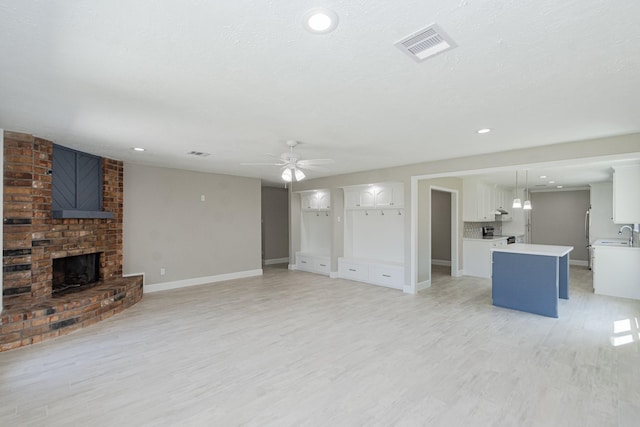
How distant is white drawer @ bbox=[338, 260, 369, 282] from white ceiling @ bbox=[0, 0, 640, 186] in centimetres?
352

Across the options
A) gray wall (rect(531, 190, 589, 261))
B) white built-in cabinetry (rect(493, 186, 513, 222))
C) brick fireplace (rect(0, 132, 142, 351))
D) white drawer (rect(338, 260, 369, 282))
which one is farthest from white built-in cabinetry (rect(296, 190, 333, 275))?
gray wall (rect(531, 190, 589, 261))

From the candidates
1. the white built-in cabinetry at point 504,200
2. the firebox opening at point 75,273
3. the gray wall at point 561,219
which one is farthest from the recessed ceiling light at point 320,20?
the gray wall at point 561,219

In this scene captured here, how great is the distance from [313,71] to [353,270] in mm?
5308

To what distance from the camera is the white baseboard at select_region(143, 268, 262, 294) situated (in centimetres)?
582

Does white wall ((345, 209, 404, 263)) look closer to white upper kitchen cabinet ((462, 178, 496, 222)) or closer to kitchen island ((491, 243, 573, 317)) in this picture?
white upper kitchen cabinet ((462, 178, 496, 222))

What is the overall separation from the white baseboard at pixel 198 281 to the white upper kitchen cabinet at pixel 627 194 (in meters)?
7.18

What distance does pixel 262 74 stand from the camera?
214 centimetres

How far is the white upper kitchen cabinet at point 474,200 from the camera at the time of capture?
23.6 ft

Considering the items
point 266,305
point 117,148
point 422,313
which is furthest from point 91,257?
point 422,313

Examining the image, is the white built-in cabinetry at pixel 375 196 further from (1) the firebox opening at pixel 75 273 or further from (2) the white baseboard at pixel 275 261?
(1) the firebox opening at pixel 75 273

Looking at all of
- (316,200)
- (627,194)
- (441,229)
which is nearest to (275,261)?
(316,200)

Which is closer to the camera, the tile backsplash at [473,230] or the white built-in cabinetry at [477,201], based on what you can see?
the white built-in cabinetry at [477,201]

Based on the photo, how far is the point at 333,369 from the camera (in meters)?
2.86

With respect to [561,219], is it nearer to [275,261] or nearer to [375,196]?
[375,196]
